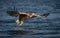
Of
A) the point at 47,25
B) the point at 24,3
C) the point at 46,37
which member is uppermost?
the point at 24,3

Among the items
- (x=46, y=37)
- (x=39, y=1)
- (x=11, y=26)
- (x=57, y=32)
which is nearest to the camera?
(x=46, y=37)

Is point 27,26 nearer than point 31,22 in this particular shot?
Yes

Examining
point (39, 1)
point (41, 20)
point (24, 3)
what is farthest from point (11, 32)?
point (39, 1)

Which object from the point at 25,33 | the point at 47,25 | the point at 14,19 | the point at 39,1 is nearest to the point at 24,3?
the point at 39,1

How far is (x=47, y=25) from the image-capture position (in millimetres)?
2506

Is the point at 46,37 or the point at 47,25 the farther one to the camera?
the point at 47,25

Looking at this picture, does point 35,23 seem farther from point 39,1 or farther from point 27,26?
point 39,1

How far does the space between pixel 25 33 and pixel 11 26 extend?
27 centimetres

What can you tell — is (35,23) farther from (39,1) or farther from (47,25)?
(39,1)

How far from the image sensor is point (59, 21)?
9.05ft

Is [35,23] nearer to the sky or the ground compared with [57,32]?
nearer to the sky

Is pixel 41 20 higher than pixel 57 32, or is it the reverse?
pixel 41 20

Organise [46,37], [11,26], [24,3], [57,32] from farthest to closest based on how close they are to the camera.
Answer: [24,3] → [11,26] → [57,32] → [46,37]

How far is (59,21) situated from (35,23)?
0.35 metres
